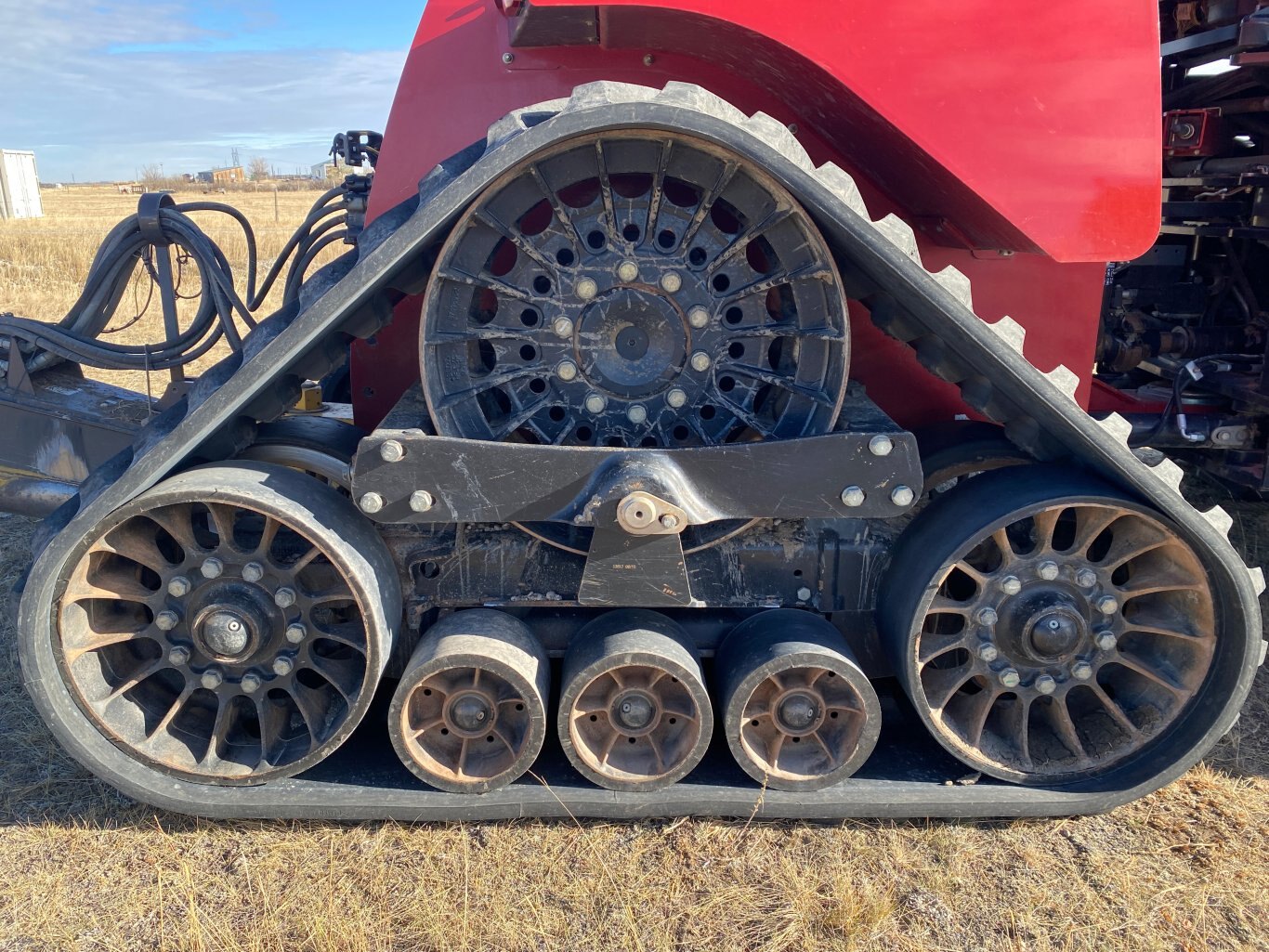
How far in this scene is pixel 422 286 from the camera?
2643 millimetres

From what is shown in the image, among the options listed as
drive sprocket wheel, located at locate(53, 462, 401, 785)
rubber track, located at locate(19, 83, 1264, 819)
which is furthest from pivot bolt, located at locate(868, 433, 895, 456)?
drive sprocket wheel, located at locate(53, 462, 401, 785)

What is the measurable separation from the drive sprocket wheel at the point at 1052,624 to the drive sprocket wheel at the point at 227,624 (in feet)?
4.83

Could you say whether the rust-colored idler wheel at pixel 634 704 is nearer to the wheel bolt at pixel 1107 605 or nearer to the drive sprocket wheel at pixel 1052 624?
the drive sprocket wheel at pixel 1052 624

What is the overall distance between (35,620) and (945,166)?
255 cm

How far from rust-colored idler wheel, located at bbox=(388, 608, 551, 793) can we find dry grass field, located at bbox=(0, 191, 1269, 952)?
0.17 m

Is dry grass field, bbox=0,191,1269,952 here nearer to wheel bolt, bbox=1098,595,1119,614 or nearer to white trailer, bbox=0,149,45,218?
wheel bolt, bbox=1098,595,1119,614

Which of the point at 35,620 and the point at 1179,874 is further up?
the point at 35,620

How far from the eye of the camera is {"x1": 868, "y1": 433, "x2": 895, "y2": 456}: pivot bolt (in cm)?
236

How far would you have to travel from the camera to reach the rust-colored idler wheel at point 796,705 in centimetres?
250

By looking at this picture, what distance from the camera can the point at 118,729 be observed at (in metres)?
2.55

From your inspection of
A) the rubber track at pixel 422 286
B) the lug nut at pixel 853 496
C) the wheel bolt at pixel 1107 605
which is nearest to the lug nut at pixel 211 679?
the rubber track at pixel 422 286

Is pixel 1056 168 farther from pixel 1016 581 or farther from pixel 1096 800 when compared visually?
pixel 1096 800

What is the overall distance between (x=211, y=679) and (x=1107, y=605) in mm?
2426

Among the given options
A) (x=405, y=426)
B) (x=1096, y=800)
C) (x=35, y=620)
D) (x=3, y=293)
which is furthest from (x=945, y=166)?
(x=3, y=293)
